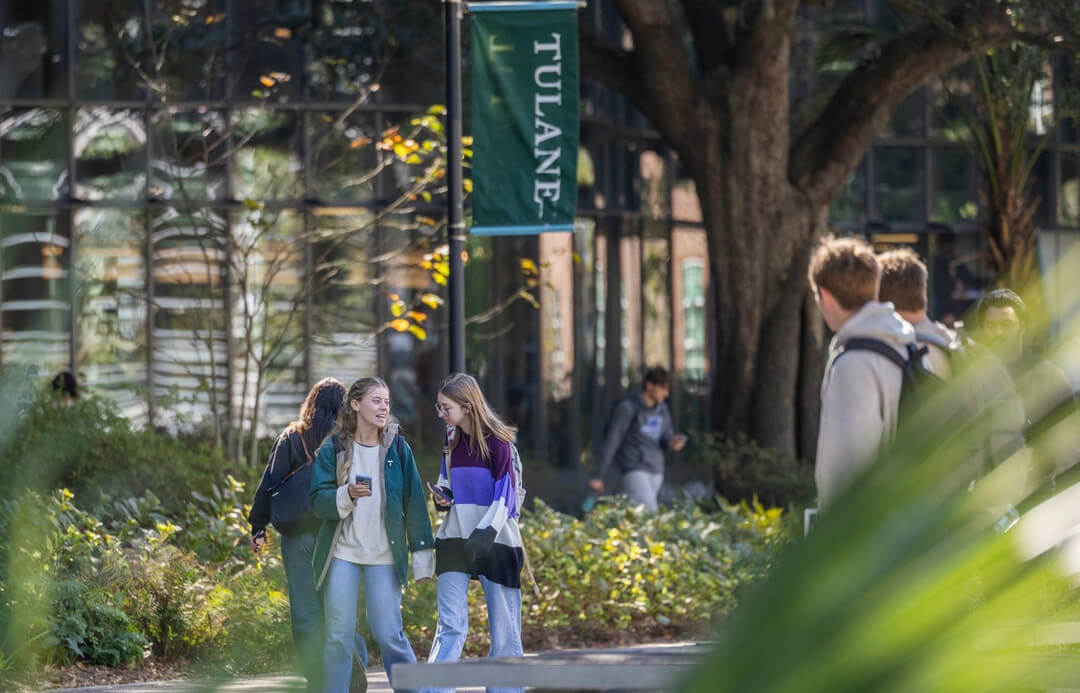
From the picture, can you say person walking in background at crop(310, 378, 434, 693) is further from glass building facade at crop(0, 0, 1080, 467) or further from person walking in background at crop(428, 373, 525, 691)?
glass building facade at crop(0, 0, 1080, 467)

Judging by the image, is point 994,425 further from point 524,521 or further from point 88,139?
point 88,139

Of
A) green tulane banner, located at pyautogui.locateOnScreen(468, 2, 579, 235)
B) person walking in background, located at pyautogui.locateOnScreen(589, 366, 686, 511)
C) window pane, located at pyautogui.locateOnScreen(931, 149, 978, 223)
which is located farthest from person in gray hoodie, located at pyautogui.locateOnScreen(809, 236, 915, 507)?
window pane, located at pyautogui.locateOnScreen(931, 149, 978, 223)

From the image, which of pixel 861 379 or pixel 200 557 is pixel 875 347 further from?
pixel 200 557

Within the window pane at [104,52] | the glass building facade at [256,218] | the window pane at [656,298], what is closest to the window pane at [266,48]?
the glass building facade at [256,218]

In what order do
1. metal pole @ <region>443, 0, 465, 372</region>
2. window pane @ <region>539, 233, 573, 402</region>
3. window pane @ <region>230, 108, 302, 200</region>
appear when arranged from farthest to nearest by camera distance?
window pane @ <region>539, 233, 573, 402</region>, window pane @ <region>230, 108, 302, 200</region>, metal pole @ <region>443, 0, 465, 372</region>

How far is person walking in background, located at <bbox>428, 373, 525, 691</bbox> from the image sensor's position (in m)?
7.04

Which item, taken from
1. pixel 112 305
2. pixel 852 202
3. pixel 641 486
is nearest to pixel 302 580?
pixel 641 486

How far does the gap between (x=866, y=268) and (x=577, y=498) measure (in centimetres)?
1202

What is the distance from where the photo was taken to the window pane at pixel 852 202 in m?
24.7

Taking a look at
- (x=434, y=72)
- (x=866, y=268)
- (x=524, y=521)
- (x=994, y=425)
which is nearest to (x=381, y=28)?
(x=434, y=72)

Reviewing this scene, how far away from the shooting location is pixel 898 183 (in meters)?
25.4

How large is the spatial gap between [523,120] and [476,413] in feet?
9.17

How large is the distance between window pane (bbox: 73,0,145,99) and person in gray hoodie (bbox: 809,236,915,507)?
13859mm

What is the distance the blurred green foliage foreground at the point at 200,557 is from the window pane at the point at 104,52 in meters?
6.15
